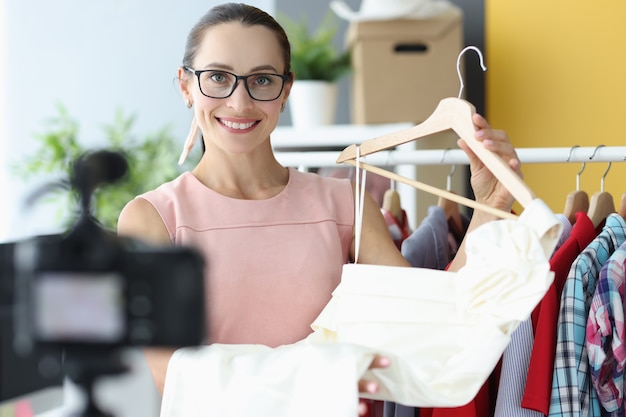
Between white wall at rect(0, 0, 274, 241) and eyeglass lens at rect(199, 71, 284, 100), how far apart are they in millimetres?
2518

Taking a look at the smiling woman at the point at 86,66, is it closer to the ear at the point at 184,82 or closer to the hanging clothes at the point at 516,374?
the ear at the point at 184,82

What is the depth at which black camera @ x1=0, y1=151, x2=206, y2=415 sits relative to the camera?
1.85 ft

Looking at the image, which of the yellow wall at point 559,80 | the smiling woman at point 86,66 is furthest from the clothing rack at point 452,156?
the smiling woman at point 86,66

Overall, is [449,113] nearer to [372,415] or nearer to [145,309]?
[372,415]

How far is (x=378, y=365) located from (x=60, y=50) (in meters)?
3.11

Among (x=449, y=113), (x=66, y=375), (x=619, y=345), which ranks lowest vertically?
(x=619, y=345)

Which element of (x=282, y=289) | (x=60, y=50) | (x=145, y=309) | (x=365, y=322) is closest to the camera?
(x=145, y=309)

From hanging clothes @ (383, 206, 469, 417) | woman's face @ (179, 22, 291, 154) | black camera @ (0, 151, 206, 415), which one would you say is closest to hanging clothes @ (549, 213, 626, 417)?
hanging clothes @ (383, 206, 469, 417)

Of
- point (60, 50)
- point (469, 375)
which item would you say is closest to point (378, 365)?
point (469, 375)

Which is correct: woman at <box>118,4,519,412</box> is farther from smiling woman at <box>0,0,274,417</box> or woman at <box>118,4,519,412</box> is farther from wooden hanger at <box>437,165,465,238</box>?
smiling woman at <box>0,0,274,417</box>

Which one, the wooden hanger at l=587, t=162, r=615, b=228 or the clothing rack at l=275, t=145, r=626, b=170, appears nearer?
the clothing rack at l=275, t=145, r=626, b=170

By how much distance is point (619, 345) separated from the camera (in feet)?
4.17

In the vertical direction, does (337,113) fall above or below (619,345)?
above

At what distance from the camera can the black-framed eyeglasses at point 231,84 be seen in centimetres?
127
